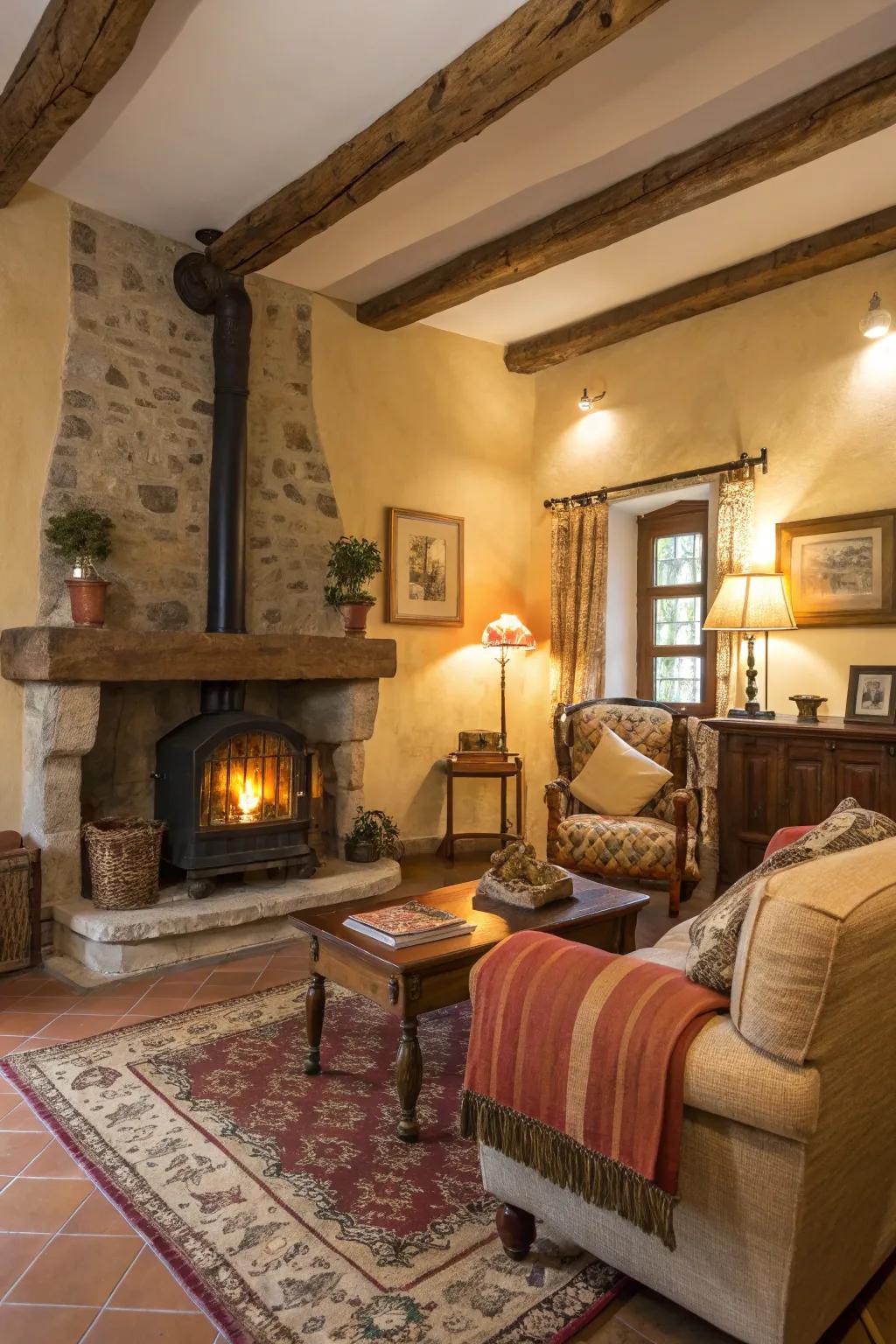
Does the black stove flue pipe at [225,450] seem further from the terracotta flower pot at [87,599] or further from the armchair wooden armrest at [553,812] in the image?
the armchair wooden armrest at [553,812]

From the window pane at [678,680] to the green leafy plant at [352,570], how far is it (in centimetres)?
202

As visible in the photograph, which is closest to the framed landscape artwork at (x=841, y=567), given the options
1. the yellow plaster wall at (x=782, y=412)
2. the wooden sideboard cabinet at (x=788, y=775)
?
the yellow plaster wall at (x=782, y=412)

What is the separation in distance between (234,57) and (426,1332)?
12.3 ft

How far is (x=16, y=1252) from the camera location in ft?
6.12

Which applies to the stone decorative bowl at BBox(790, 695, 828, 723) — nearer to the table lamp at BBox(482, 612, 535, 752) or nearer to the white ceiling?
the table lamp at BBox(482, 612, 535, 752)

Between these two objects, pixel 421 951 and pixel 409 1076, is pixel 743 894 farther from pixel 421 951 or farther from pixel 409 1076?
pixel 409 1076

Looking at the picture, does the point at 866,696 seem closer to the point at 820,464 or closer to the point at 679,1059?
the point at 820,464

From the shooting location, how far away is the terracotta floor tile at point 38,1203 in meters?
1.95

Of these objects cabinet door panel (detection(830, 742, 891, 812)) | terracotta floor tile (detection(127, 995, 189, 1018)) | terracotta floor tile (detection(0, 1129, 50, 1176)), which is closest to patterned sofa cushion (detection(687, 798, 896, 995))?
terracotta floor tile (detection(0, 1129, 50, 1176))

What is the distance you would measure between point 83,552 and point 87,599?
25 cm

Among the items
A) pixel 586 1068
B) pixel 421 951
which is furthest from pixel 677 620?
pixel 586 1068

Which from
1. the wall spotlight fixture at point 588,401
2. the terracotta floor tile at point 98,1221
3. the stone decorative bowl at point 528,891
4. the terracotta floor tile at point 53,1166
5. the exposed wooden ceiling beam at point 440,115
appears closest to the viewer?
the terracotta floor tile at point 98,1221

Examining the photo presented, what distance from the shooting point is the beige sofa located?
4.59 ft

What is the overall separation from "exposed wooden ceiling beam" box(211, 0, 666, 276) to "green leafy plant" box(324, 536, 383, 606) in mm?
1502
